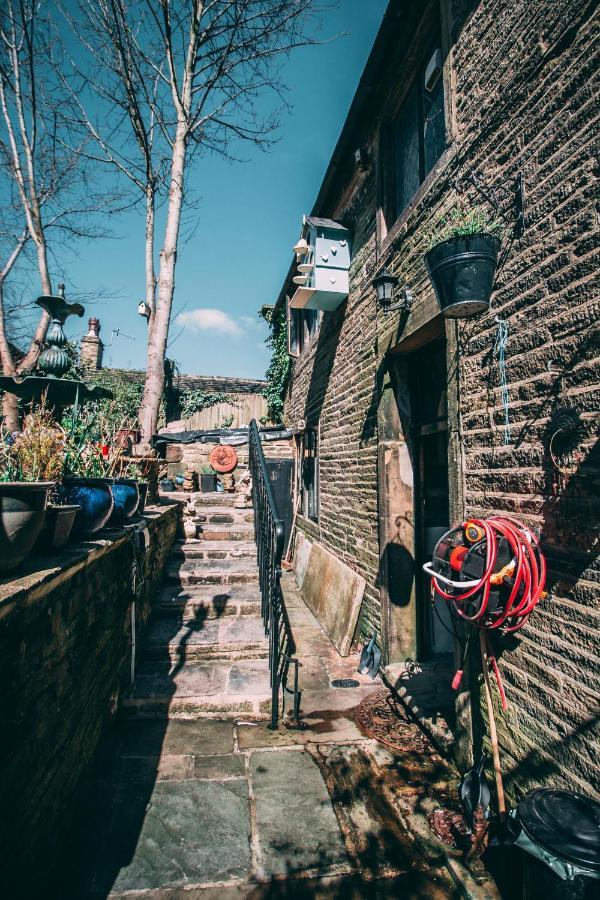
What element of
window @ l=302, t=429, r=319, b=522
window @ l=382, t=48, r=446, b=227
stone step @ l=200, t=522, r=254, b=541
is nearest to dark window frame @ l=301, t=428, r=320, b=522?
window @ l=302, t=429, r=319, b=522

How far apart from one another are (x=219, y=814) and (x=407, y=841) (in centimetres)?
98

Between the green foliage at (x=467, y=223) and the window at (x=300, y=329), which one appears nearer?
the green foliage at (x=467, y=223)

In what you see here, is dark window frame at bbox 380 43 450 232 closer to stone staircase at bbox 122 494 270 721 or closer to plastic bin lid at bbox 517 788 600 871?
plastic bin lid at bbox 517 788 600 871

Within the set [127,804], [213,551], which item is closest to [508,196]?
[127,804]

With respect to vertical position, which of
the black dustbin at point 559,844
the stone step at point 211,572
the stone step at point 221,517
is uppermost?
the stone step at point 221,517

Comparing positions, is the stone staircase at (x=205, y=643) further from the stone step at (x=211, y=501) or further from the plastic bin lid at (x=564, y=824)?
the plastic bin lid at (x=564, y=824)

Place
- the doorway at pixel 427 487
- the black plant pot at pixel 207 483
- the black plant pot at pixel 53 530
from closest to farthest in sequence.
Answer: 1. the black plant pot at pixel 53 530
2. the doorway at pixel 427 487
3. the black plant pot at pixel 207 483

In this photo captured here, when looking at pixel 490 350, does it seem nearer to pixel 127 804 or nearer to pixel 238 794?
pixel 238 794

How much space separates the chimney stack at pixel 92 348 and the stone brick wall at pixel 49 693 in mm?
13077

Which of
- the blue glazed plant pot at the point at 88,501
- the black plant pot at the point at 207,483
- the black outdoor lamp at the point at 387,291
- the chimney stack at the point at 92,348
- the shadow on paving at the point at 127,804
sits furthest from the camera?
the chimney stack at the point at 92,348

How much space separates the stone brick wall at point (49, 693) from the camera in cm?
149

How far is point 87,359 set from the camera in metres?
14.1

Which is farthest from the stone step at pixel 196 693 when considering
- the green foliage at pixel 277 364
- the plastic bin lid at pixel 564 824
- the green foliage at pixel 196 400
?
the green foliage at pixel 196 400

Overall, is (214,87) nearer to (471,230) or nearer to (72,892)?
(471,230)
